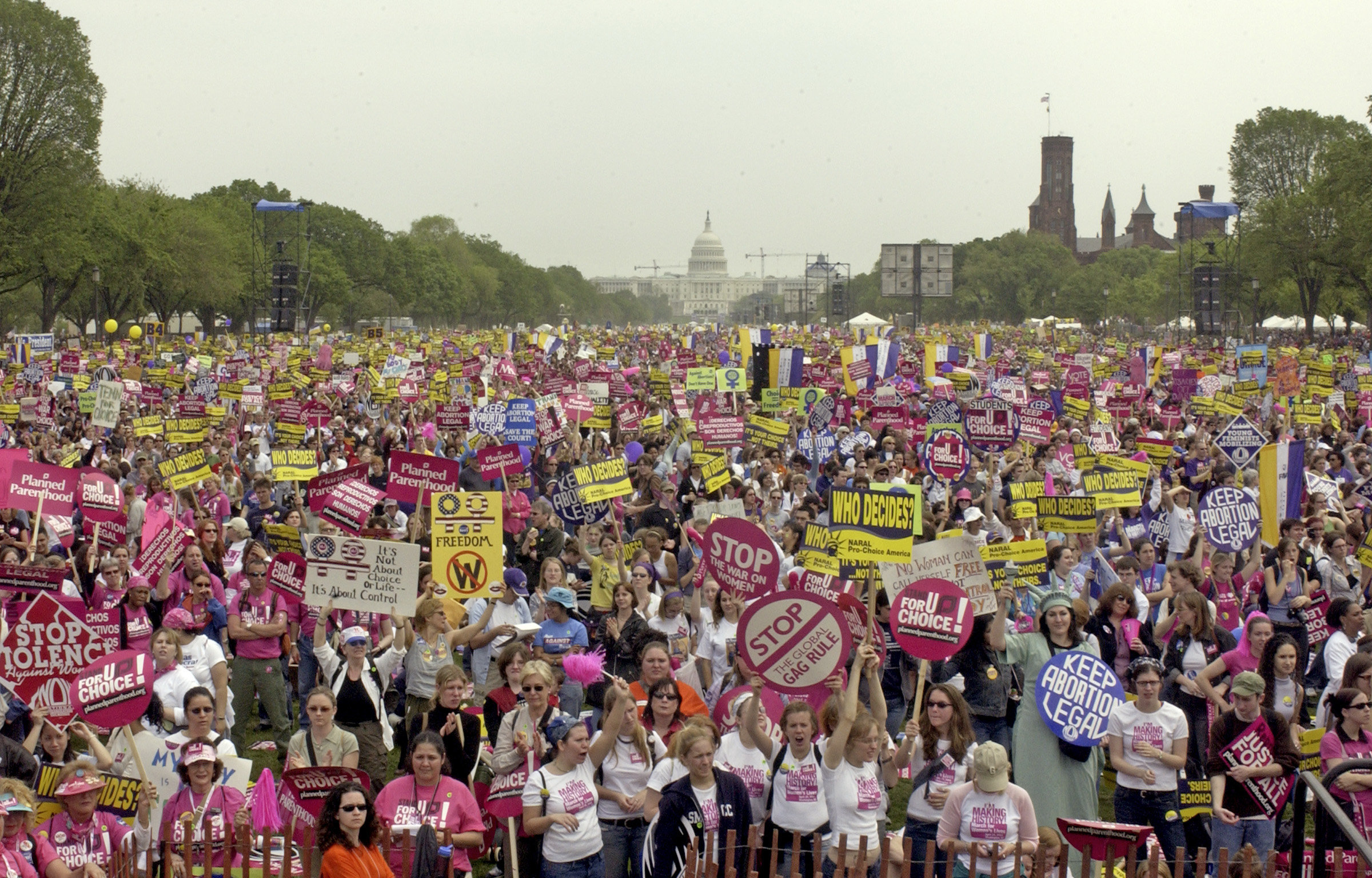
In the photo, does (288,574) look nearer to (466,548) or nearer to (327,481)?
(466,548)

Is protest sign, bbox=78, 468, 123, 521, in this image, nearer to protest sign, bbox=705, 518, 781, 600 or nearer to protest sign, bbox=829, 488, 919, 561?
protest sign, bbox=705, 518, 781, 600

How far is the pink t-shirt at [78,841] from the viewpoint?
21.8 feet

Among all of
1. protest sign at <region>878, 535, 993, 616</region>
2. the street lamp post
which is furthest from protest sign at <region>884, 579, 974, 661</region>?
the street lamp post

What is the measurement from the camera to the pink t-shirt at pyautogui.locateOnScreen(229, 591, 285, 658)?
10.5 metres

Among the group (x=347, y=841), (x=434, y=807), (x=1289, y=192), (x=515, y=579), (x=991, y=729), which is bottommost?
(x=991, y=729)

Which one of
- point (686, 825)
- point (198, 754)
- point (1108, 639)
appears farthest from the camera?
point (1108, 639)

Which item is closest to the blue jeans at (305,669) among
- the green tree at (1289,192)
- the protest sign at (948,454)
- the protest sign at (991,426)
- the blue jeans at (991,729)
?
the blue jeans at (991,729)

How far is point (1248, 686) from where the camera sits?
24.3ft

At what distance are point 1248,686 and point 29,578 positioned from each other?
6897 millimetres

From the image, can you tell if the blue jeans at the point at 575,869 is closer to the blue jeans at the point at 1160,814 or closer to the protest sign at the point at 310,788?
the protest sign at the point at 310,788

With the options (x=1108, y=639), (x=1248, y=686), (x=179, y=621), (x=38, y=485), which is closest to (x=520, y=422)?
(x=38, y=485)

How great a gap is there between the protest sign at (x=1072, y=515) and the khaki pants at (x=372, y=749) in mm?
5739

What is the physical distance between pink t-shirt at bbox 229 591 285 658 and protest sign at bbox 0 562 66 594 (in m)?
1.27

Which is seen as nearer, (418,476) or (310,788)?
(310,788)
